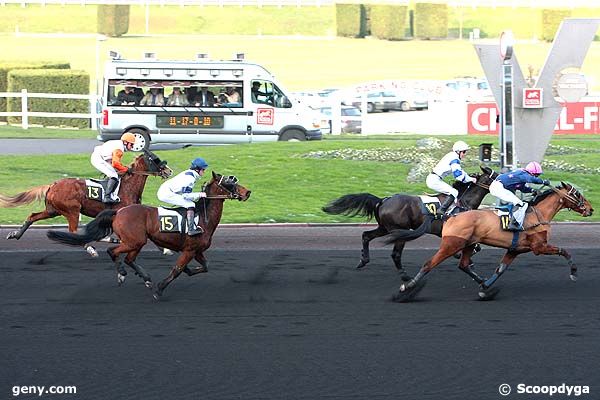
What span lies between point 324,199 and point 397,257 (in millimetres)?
8900

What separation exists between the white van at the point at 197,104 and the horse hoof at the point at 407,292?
17.9 m

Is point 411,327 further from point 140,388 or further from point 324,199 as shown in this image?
point 324,199

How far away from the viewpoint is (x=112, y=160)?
16.7 meters

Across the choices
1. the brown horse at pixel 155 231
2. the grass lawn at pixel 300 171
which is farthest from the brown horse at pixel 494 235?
the grass lawn at pixel 300 171

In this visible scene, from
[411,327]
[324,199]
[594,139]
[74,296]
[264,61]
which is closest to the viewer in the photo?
[411,327]

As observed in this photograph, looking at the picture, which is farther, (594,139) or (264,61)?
(264,61)

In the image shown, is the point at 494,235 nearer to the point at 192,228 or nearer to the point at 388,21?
the point at 192,228

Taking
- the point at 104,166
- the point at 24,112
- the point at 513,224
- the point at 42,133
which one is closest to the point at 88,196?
the point at 104,166

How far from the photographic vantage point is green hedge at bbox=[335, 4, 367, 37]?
6694 cm

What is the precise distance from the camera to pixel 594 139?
1252 inches

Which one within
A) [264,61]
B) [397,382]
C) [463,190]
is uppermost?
[264,61]

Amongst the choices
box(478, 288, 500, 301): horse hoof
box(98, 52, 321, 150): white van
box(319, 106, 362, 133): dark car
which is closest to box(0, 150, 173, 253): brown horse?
box(478, 288, 500, 301): horse hoof

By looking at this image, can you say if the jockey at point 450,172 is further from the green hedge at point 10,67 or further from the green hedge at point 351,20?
the green hedge at point 351,20

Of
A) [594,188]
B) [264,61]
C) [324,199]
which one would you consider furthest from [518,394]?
[264,61]
